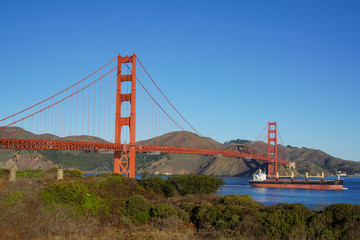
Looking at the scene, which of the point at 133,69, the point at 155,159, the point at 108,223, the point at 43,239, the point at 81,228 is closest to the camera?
the point at 43,239

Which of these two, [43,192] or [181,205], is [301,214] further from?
[43,192]

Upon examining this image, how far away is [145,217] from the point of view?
1872 cm

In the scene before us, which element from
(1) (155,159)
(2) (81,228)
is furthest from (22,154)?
(2) (81,228)

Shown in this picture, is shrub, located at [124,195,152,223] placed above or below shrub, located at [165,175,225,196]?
below

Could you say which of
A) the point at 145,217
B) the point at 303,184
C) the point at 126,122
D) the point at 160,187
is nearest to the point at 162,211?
the point at 145,217

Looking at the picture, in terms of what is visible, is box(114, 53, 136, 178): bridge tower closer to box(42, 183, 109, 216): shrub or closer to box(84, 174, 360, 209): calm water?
box(84, 174, 360, 209): calm water

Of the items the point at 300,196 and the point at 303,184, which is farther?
the point at 303,184

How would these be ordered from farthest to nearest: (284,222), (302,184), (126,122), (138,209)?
→ (302,184) < (126,122) < (138,209) < (284,222)

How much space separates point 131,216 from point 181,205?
2.88m

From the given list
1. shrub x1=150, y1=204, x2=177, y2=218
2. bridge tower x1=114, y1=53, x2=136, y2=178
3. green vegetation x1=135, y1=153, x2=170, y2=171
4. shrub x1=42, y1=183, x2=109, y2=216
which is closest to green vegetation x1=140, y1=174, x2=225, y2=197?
shrub x1=42, y1=183, x2=109, y2=216

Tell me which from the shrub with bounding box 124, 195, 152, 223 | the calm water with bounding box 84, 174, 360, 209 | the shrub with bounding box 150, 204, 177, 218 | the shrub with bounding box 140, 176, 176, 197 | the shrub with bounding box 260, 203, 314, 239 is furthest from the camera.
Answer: the calm water with bounding box 84, 174, 360, 209

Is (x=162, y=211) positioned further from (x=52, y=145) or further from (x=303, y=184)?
(x=303, y=184)

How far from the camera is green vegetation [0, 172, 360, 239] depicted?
14.8 meters

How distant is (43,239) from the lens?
1326 centimetres
